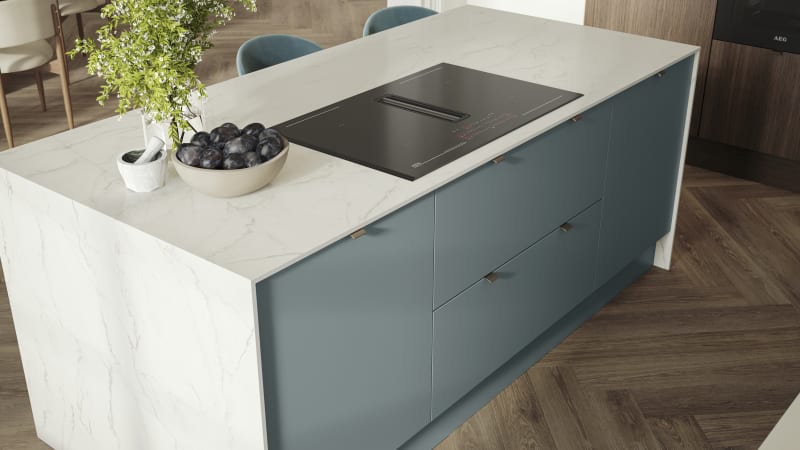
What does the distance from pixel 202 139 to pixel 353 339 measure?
0.58 meters

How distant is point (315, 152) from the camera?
233cm

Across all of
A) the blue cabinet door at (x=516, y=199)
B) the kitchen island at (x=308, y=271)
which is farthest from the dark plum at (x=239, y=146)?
the blue cabinet door at (x=516, y=199)

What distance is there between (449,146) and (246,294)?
0.83 m

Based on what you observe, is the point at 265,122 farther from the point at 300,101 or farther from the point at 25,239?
the point at 25,239

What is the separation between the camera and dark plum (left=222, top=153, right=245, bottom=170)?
201 centimetres

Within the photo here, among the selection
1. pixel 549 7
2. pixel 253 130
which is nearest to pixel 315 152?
pixel 253 130

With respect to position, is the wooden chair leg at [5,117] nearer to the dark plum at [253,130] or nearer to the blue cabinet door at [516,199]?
the dark plum at [253,130]

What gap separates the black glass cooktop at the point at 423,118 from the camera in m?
2.33

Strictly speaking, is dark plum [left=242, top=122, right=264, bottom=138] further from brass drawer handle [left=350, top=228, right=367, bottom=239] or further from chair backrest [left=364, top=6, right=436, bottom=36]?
chair backrest [left=364, top=6, right=436, bottom=36]

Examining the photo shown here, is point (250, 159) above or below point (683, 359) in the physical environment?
above

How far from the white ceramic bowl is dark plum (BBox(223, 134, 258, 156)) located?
0.18 feet

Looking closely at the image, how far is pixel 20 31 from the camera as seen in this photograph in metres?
4.38

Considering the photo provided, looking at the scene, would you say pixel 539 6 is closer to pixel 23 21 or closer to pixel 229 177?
pixel 23 21

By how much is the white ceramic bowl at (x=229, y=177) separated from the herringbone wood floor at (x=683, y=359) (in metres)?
1.06
